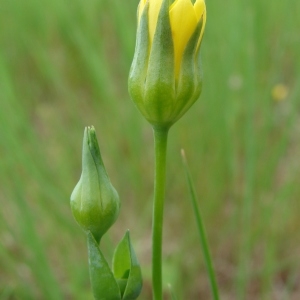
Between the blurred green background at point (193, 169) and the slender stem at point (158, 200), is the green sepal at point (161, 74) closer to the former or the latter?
the slender stem at point (158, 200)

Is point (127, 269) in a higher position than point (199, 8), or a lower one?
lower

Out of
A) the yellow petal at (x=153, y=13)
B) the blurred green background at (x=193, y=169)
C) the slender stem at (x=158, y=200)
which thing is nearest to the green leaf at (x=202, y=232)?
the slender stem at (x=158, y=200)

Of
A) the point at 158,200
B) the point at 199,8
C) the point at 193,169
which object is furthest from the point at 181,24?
the point at 193,169

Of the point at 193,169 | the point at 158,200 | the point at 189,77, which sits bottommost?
the point at 193,169

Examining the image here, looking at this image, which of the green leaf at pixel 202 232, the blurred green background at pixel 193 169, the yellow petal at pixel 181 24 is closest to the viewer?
the yellow petal at pixel 181 24

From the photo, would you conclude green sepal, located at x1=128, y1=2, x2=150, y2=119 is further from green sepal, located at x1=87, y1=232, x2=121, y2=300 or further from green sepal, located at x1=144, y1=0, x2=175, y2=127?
green sepal, located at x1=87, y1=232, x2=121, y2=300

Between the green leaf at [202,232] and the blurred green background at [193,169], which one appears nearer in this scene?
the green leaf at [202,232]

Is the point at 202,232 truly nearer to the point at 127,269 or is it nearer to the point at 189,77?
the point at 127,269

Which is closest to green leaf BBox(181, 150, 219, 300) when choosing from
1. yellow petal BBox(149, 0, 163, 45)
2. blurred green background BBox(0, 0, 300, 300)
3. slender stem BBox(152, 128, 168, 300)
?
slender stem BBox(152, 128, 168, 300)
